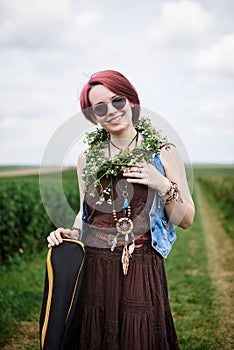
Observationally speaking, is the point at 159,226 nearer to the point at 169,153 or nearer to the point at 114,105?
the point at 169,153

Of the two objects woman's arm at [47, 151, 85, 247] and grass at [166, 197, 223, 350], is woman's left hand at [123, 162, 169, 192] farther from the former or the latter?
grass at [166, 197, 223, 350]

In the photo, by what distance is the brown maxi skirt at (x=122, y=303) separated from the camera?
2.38 meters

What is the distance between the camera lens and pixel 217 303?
6.34 metres

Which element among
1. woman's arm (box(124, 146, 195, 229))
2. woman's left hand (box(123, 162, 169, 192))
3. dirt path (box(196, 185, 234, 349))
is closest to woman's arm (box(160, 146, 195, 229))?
woman's arm (box(124, 146, 195, 229))

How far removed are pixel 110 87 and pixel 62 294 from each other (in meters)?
1.08

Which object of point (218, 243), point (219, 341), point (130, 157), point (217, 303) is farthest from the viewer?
point (218, 243)

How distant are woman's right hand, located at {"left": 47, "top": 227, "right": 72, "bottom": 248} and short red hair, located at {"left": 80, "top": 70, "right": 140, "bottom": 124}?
60cm

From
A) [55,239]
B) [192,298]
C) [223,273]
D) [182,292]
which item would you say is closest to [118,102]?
[55,239]

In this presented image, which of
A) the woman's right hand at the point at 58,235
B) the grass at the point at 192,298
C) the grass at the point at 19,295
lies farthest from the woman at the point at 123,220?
the grass at the point at 19,295

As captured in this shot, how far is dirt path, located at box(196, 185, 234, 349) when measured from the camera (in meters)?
5.42

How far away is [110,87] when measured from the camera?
231 centimetres

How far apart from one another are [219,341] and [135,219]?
302 centimetres

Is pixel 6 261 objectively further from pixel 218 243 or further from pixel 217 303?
pixel 218 243

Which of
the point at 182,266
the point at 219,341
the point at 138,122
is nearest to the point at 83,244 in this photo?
the point at 138,122
